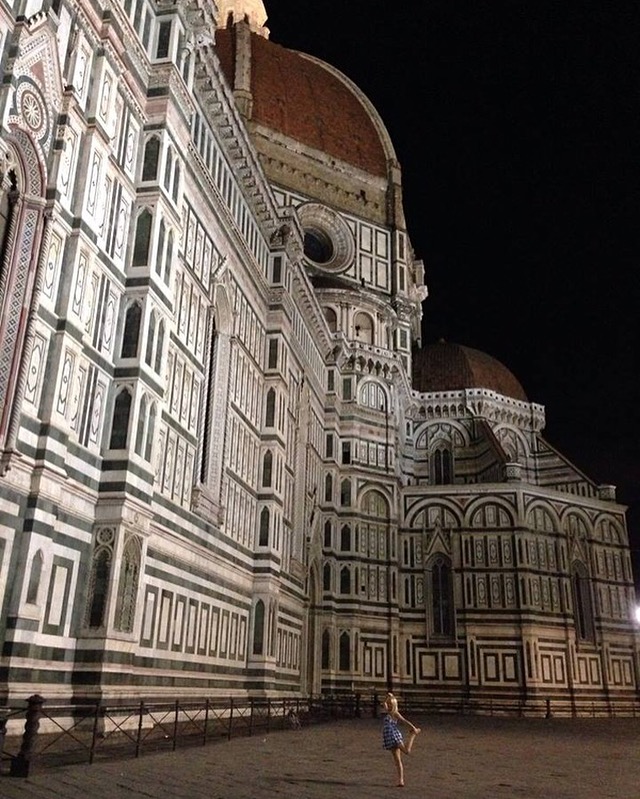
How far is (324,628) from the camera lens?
3058 cm

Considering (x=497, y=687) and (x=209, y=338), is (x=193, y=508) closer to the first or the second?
(x=209, y=338)

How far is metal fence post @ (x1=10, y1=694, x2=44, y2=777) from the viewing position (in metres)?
8.16

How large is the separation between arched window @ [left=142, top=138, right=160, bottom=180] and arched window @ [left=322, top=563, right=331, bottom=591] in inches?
785

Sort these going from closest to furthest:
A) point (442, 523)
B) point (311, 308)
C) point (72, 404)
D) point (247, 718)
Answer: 1. point (72, 404)
2. point (247, 718)
3. point (311, 308)
4. point (442, 523)

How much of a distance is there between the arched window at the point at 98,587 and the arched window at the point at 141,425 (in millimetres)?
1908

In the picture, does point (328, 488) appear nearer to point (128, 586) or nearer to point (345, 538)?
point (345, 538)

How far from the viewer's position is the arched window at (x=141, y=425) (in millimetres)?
13672

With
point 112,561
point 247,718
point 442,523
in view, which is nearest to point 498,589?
point 442,523

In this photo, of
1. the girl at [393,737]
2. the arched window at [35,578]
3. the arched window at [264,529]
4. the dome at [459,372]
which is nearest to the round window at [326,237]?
the dome at [459,372]

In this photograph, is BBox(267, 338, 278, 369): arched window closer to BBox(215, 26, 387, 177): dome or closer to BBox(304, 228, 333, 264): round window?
BBox(304, 228, 333, 264): round window

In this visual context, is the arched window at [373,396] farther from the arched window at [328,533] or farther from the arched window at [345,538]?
the arched window at [328,533]

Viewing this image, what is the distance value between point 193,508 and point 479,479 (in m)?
24.4

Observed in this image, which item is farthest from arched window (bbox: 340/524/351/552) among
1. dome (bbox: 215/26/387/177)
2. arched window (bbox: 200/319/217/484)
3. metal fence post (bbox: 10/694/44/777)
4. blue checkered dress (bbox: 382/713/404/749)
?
metal fence post (bbox: 10/694/44/777)

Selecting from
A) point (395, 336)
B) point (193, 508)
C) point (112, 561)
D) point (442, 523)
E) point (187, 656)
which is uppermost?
point (395, 336)
